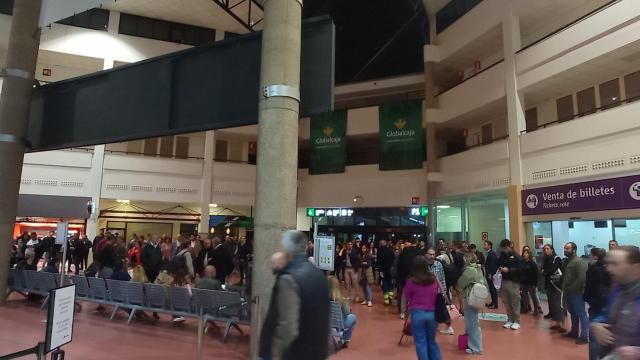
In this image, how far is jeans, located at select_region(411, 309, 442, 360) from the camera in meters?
5.80

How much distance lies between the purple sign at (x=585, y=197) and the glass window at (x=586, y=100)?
3.10 metres

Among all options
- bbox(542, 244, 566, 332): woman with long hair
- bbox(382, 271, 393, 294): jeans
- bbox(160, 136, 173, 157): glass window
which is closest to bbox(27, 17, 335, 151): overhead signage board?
bbox(542, 244, 566, 332): woman with long hair

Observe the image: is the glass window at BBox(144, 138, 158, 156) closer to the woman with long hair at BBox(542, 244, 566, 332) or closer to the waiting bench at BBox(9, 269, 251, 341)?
the waiting bench at BBox(9, 269, 251, 341)

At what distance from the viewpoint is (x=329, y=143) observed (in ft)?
77.6

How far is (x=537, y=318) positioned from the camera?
11062 mm

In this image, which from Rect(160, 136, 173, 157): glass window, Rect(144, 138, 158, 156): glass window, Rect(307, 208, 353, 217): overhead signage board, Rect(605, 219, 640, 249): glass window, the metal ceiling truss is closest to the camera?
Rect(605, 219, 640, 249): glass window

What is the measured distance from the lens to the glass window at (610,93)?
14.6m

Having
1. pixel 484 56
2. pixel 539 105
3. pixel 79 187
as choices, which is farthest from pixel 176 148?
pixel 539 105

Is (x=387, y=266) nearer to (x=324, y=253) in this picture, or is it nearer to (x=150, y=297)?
(x=324, y=253)

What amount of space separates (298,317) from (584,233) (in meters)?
13.9

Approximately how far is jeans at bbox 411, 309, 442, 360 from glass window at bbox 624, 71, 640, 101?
39.5 feet

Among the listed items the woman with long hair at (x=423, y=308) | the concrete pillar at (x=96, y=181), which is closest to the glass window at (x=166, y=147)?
the concrete pillar at (x=96, y=181)

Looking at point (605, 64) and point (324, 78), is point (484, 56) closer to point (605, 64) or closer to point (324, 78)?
point (605, 64)

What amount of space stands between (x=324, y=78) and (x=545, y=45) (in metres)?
11.3
